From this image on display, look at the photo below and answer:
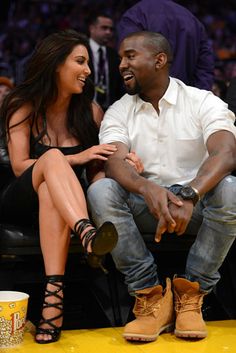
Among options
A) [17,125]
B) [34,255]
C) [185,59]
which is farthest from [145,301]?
[185,59]

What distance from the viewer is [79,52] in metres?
3.27

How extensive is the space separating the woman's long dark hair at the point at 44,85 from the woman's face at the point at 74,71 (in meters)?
0.02

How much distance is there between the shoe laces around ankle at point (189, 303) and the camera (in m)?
2.84

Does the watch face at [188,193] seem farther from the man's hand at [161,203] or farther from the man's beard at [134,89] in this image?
the man's beard at [134,89]

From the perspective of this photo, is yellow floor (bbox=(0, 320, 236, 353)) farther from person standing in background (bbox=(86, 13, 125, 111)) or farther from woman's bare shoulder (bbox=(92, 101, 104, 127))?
person standing in background (bbox=(86, 13, 125, 111))

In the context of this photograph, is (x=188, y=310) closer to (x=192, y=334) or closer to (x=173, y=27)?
(x=192, y=334)

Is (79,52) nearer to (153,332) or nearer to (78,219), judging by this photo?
(78,219)

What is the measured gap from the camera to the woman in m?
2.79

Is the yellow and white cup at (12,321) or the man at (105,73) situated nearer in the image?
the yellow and white cup at (12,321)

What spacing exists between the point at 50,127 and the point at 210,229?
0.95 meters

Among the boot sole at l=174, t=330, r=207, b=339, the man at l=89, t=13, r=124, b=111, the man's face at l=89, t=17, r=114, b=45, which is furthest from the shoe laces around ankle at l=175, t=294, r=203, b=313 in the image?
the man's face at l=89, t=17, r=114, b=45

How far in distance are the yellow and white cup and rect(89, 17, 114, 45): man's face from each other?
3.29 metres

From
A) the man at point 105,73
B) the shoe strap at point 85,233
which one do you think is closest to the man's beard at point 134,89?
the shoe strap at point 85,233

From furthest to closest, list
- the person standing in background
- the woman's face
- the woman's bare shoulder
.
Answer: the person standing in background < the woman's bare shoulder < the woman's face
